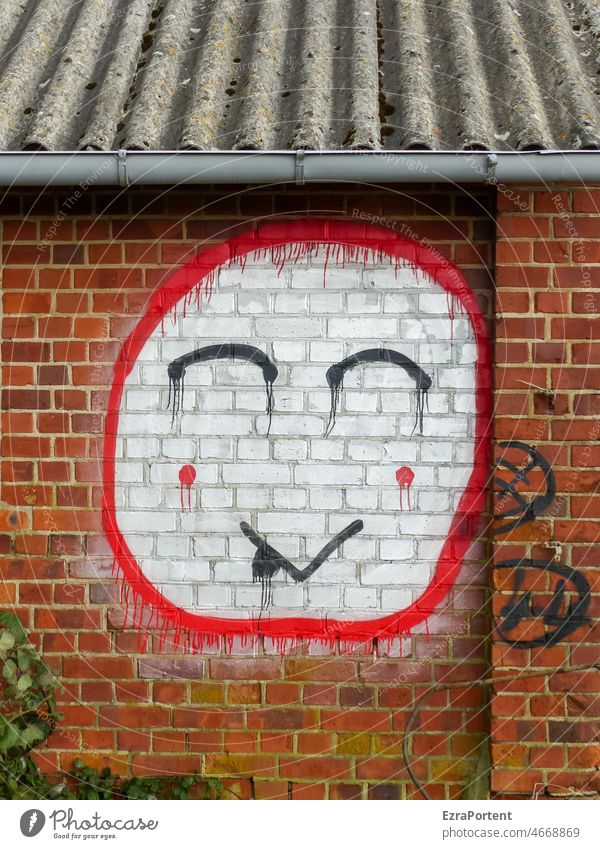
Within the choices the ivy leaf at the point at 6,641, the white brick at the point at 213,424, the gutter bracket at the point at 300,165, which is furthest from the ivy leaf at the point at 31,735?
the gutter bracket at the point at 300,165

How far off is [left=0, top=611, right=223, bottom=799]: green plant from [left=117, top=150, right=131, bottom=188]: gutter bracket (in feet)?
5.22

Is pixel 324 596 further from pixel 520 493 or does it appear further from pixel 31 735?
pixel 31 735

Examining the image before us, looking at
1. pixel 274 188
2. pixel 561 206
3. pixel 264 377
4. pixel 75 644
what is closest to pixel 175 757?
pixel 75 644

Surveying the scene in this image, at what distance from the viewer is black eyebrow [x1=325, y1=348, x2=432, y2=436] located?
125 inches

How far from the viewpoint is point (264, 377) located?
126 inches

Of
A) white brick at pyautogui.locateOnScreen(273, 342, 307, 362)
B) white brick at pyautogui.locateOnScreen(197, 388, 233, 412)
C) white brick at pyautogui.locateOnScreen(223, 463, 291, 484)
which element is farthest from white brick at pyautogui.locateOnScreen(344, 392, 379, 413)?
white brick at pyautogui.locateOnScreen(197, 388, 233, 412)

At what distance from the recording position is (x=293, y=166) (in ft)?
9.25

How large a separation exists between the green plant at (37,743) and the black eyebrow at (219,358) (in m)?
1.01

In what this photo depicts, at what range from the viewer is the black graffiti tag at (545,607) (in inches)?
120

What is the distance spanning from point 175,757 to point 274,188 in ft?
6.86

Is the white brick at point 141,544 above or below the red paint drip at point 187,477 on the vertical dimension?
below

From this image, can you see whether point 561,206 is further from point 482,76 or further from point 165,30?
point 165,30

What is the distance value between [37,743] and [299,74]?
2.63m

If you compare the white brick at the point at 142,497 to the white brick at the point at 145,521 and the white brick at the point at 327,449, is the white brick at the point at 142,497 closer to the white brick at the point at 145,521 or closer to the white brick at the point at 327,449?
the white brick at the point at 145,521
